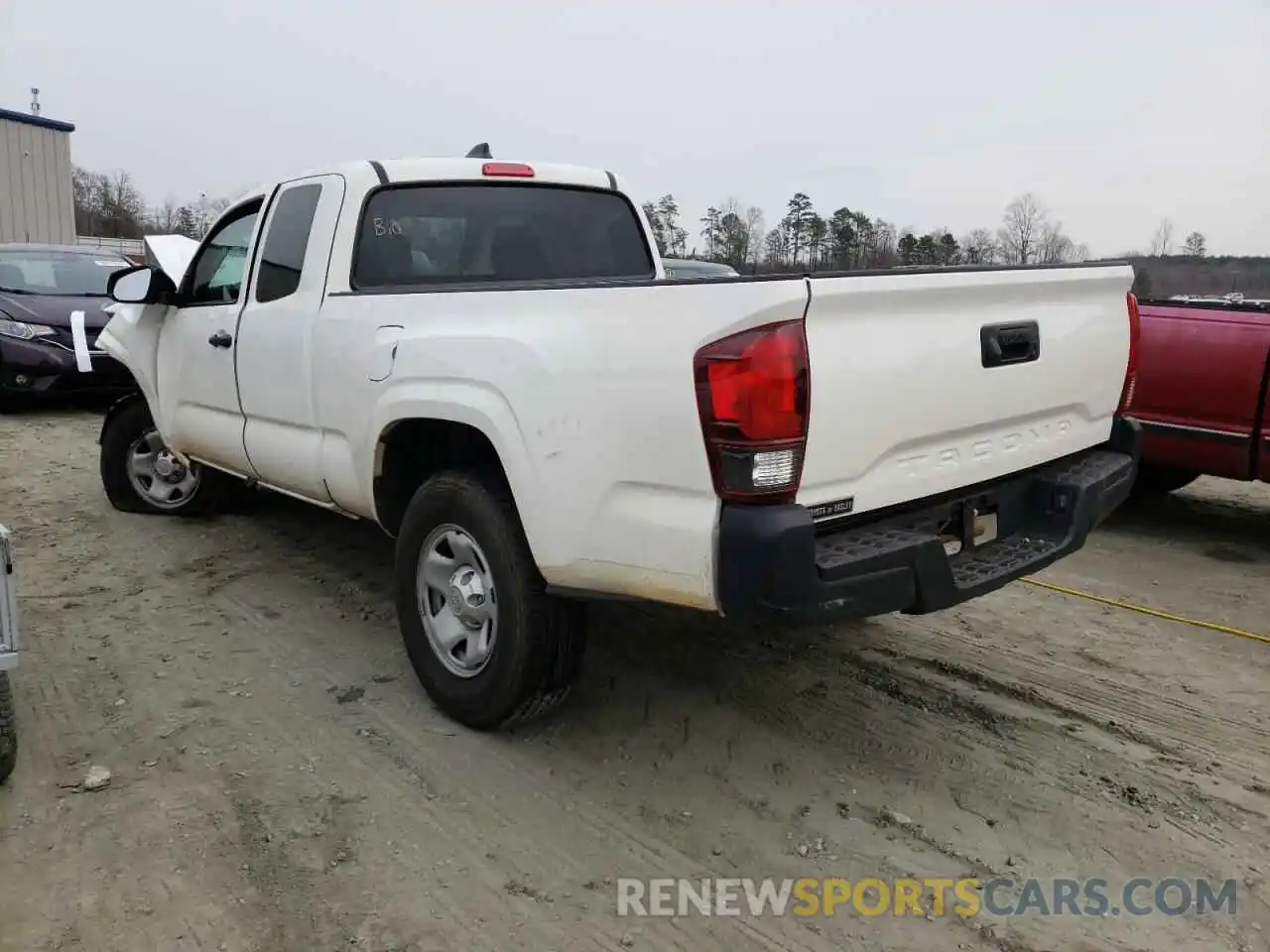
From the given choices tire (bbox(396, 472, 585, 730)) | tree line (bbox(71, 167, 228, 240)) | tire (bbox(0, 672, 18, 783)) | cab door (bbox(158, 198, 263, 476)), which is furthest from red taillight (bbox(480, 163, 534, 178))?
tree line (bbox(71, 167, 228, 240))

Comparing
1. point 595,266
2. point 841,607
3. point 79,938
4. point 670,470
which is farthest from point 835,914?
point 595,266

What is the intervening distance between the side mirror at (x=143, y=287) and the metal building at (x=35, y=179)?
18697 millimetres

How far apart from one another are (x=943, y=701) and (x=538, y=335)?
6.85 feet

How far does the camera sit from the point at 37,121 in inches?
864

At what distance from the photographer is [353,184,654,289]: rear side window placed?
4.08m

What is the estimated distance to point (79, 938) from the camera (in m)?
2.39

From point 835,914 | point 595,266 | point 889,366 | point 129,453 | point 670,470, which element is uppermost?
point 595,266

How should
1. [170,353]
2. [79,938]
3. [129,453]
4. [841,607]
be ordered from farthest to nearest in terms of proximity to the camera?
[129,453] < [170,353] < [841,607] < [79,938]

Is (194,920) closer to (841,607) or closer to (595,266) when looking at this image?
(841,607)

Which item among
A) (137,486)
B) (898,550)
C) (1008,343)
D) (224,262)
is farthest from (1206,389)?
(137,486)

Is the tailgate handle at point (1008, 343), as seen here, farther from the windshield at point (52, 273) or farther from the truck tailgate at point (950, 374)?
the windshield at point (52, 273)

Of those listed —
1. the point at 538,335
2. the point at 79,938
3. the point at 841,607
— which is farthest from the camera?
the point at 538,335

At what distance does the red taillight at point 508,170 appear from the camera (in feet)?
14.5

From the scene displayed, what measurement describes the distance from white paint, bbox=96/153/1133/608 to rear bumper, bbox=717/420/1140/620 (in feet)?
0.26
